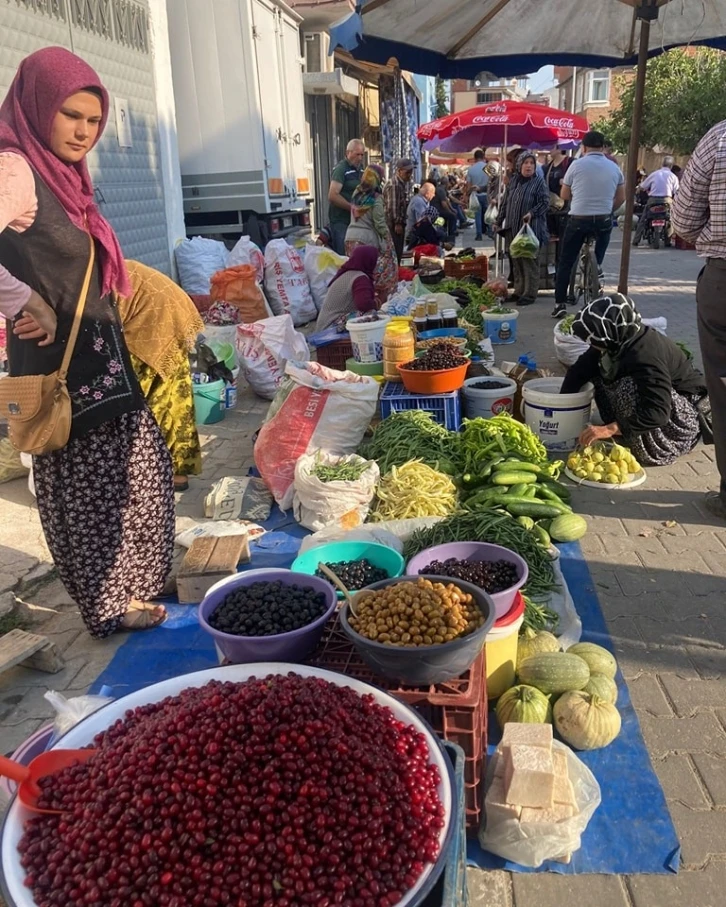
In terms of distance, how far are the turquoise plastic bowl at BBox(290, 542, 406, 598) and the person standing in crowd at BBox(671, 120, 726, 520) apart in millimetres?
2108

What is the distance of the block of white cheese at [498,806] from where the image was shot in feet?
7.04

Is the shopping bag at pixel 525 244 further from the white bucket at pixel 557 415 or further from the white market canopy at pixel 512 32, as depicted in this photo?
the white bucket at pixel 557 415

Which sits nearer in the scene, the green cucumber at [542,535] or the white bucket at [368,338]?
the green cucumber at [542,535]

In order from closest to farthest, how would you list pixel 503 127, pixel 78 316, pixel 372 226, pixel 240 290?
pixel 78 316
pixel 240 290
pixel 372 226
pixel 503 127

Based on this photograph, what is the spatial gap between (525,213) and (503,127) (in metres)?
3.36

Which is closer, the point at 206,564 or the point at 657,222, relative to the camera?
the point at 206,564

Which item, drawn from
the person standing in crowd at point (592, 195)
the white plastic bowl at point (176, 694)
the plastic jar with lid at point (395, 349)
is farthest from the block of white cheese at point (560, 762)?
the person standing in crowd at point (592, 195)

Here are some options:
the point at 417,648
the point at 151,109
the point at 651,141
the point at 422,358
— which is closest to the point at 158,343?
the point at 422,358

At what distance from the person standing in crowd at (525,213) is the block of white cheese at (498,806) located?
9.57 meters

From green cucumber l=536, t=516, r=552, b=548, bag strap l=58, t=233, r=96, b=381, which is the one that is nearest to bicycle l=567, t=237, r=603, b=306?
green cucumber l=536, t=516, r=552, b=548

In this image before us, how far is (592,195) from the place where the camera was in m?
8.93

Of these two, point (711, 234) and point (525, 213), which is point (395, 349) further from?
point (525, 213)

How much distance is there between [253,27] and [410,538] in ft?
26.0

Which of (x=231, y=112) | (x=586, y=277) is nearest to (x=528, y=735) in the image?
(x=586, y=277)
